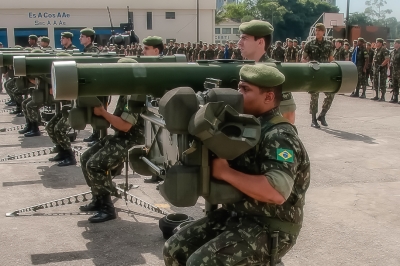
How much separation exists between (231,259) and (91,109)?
99.7 inches

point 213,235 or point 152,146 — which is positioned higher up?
point 152,146

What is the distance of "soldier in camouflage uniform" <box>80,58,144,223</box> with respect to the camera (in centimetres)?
510

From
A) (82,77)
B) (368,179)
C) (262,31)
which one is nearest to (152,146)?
(82,77)

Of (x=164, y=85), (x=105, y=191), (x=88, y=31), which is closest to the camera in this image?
(x=164, y=85)

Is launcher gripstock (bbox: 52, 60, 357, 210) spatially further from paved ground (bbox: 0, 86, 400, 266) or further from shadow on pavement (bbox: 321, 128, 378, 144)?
shadow on pavement (bbox: 321, 128, 378, 144)

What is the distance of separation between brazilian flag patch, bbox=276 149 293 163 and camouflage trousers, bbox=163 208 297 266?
1.28 ft

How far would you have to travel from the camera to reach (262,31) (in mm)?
4500

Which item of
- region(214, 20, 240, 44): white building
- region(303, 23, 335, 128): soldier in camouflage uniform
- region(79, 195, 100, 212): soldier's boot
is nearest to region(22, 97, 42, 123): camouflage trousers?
region(79, 195, 100, 212): soldier's boot

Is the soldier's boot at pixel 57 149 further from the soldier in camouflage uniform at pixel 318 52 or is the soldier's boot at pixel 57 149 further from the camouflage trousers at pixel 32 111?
the soldier in camouflage uniform at pixel 318 52

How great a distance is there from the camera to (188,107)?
2.55 metres

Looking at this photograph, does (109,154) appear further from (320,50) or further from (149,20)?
(149,20)

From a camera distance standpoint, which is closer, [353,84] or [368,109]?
[353,84]

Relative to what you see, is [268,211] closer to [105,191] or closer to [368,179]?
[105,191]

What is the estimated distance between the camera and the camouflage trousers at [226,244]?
277 cm
